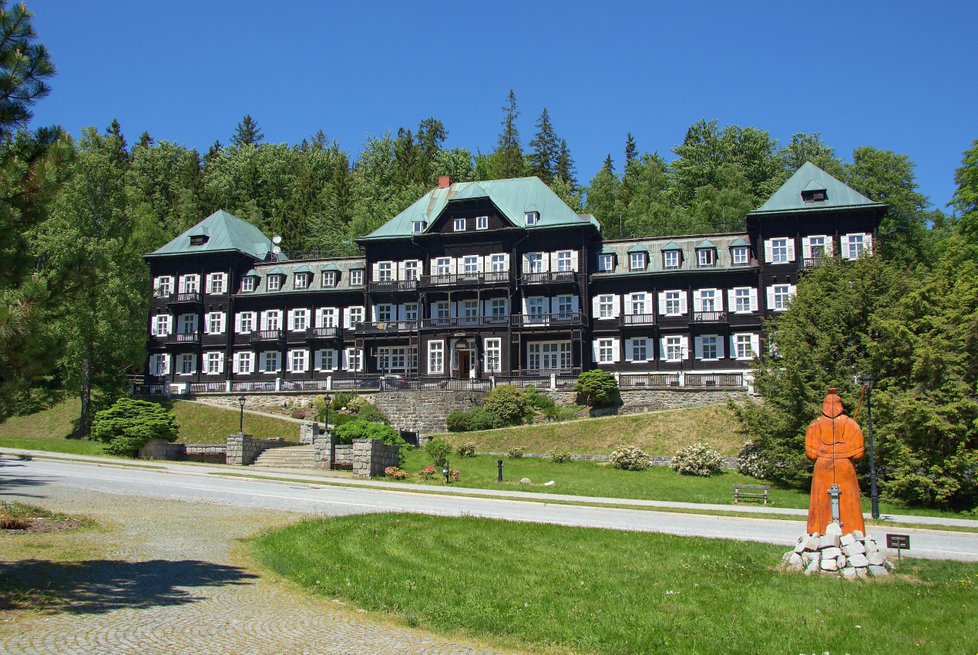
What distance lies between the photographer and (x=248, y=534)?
16.7 metres

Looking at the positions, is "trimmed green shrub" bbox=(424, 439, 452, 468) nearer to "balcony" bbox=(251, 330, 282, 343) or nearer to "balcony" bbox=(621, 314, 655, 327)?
"balcony" bbox=(621, 314, 655, 327)

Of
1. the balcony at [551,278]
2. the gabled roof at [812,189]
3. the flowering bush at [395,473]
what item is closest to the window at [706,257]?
the gabled roof at [812,189]

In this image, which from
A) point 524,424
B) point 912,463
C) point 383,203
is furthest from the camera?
point 383,203

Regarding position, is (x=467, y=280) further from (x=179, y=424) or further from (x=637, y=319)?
(x=179, y=424)

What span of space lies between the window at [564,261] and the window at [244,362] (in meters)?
24.2

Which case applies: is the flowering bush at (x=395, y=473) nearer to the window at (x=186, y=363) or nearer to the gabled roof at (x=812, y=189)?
the gabled roof at (x=812, y=189)

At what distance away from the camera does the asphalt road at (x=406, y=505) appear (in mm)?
18859

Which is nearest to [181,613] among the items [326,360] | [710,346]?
[710,346]

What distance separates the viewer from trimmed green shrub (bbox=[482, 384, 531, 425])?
44438 mm

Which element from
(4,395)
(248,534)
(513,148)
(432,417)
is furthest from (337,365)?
(4,395)

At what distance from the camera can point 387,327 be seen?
5831 centimetres

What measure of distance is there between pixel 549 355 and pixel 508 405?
40.8ft

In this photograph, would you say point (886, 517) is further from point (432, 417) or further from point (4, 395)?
point (432, 417)

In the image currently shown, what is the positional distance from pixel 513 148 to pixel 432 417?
2003 inches
